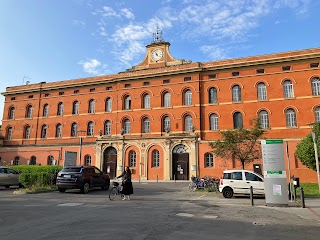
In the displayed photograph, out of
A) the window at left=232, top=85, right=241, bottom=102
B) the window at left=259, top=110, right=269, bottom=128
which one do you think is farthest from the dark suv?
the window at left=259, top=110, right=269, bottom=128

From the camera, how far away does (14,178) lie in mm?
19969

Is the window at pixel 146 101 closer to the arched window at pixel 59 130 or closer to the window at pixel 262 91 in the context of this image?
the arched window at pixel 59 130

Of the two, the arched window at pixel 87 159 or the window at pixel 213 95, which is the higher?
the window at pixel 213 95

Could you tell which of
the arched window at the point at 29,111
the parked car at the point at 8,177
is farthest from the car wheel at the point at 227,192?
the arched window at the point at 29,111

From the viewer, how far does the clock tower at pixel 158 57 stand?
34.9 metres

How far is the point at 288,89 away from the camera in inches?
1164

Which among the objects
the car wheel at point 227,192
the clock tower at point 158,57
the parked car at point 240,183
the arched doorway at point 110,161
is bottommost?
the car wheel at point 227,192

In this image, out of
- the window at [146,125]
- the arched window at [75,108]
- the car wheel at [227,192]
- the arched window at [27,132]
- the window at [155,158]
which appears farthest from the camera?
the arched window at [27,132]

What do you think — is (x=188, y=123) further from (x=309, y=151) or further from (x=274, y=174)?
(x=274, y=174)

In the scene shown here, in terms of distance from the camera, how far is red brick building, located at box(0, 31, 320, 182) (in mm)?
29078

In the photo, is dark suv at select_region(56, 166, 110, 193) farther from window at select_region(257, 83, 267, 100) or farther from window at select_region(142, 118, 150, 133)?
window at select_region(257, 83, 267, 100)

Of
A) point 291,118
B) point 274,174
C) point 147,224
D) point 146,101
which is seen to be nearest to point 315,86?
point 291,118

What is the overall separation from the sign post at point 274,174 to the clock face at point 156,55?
24772mm

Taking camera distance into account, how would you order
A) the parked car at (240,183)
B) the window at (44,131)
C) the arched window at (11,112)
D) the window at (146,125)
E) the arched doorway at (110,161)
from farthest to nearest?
the arched window at (11,112) < the window at (44,131) < the arched doorway at (110,161) < the window at (146,125) < the parked car at (240,183)
